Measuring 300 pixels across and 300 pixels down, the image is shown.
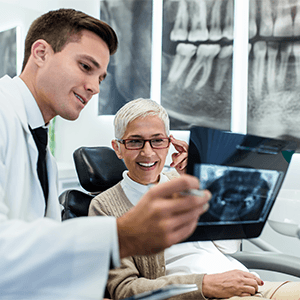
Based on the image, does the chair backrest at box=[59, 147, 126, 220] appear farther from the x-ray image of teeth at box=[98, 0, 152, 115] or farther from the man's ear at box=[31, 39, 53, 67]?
the x-ray image of teeth at box=[98, 0, 152, 115]

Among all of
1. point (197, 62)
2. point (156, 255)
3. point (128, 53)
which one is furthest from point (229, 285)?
point (128, 53)

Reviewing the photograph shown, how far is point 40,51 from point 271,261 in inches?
47.8

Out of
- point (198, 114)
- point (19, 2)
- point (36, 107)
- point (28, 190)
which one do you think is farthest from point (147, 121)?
point (19, 2)

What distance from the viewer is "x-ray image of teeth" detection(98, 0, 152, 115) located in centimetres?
280

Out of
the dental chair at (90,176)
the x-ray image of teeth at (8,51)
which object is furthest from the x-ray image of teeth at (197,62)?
the x-ray image of teeth at (8,51)

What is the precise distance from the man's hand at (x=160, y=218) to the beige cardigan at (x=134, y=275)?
1.37ft

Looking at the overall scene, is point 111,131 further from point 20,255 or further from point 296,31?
point 20,255

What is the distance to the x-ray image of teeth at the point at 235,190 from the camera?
0.67 meters

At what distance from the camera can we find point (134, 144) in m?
1.31

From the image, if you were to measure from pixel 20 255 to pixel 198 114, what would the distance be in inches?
81.6

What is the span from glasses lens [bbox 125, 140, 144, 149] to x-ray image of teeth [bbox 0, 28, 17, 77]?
2.48 metres

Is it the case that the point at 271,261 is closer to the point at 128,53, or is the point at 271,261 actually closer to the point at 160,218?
the point at 160,218

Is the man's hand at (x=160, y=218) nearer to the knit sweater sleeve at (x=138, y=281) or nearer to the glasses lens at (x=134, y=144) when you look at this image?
the knit sweater sleeve at (x=138, y=281)

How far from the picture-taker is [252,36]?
7.28ft
